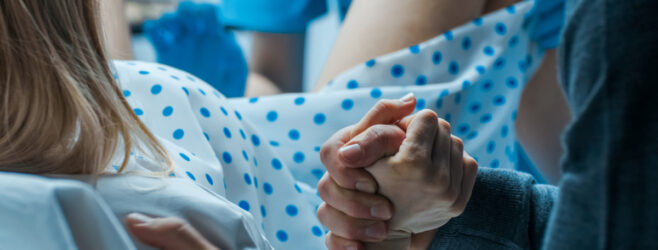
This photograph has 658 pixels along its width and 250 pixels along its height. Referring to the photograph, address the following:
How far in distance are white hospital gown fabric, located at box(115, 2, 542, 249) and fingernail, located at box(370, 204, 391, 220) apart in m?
0.13

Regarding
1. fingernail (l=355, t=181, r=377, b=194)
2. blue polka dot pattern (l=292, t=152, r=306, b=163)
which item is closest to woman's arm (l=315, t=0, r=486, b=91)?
blue polka dot pattern (l=292, t=152, r=306, b=163)

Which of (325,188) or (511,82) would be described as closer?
(325,188)

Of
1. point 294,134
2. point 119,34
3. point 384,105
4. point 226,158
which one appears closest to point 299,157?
point 294,134

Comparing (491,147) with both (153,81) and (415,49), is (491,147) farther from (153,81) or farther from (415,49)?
(153,81)

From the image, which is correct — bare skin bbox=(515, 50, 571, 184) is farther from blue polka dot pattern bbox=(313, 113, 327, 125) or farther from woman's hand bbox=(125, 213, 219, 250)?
woman's hand bbox=(125, 213, 219, 250)

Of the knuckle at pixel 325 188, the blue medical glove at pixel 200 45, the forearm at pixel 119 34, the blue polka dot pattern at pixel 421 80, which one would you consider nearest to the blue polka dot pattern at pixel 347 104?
the blue polka dot pattern at pixel 421 80

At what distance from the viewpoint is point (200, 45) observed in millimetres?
1052

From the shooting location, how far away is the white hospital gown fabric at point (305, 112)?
0.49 meters

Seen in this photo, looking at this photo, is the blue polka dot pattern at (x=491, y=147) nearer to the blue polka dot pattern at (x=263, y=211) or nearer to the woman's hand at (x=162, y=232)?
the blue polka dot pattern at (x=263, y=211)

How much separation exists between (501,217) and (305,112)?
25 centimetres

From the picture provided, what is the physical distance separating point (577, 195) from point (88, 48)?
11.1 inches

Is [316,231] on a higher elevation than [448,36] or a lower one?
lower

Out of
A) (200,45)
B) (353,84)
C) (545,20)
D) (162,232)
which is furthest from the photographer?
(200,45)

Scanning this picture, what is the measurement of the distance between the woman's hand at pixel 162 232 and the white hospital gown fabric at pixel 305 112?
80 millimetres
